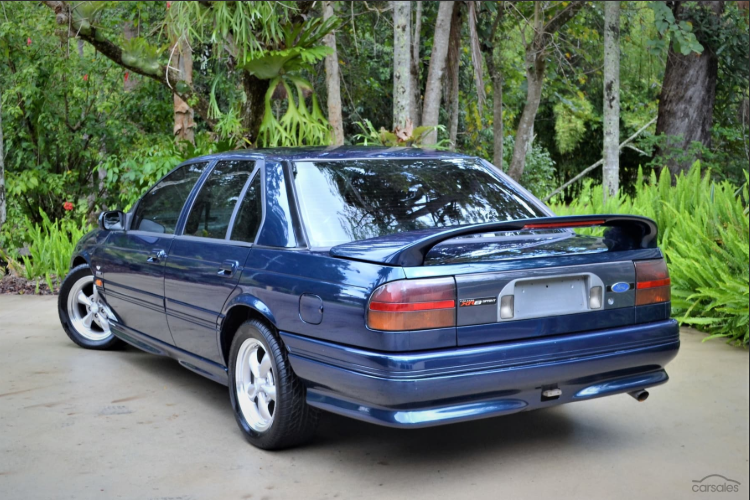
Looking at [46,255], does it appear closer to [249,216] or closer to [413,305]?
[249,216]

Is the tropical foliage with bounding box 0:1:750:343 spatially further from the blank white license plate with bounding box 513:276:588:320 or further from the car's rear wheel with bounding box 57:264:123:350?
the car's rear wheel with bounding box 57:264:123:350

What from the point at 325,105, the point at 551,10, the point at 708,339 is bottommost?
the point at 708,339

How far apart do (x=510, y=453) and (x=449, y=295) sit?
1.14m

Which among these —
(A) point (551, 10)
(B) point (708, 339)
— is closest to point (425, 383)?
(B) point (708, 339)

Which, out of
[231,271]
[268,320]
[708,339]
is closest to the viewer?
[268,320]

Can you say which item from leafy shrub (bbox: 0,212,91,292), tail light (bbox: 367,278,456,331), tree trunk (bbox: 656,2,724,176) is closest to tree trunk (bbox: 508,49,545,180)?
tree trunk (bbox: 656,2,724,176)

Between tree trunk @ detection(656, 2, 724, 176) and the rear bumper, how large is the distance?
10.3m

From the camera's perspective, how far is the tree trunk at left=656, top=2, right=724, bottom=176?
44.3ft

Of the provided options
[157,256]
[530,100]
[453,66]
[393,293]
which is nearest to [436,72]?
[453,66]

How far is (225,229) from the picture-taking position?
462 cm

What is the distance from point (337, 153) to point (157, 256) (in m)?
1.36

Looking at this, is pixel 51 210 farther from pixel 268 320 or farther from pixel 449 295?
pixel 449 295

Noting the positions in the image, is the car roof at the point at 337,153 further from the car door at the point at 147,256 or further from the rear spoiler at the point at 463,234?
the rear spoiler at the point at 463,234

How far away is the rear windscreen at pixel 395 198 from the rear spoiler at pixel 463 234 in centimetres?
23
